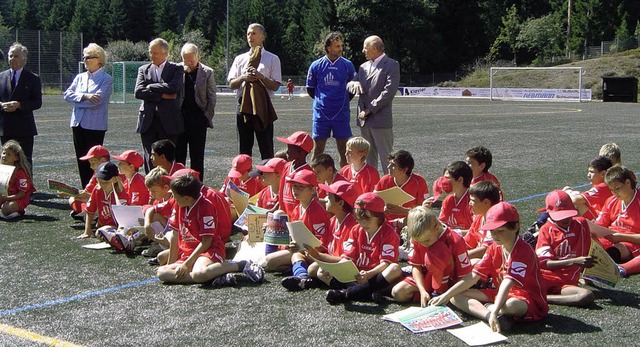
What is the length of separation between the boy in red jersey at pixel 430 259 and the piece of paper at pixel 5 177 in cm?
542

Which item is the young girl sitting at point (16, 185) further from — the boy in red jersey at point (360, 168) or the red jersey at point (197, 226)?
the boy in red jersey at point (360, 168)

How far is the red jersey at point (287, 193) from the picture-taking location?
6782 millimetres

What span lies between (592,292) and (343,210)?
77.7 inches

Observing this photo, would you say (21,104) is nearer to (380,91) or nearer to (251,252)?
(380,91)

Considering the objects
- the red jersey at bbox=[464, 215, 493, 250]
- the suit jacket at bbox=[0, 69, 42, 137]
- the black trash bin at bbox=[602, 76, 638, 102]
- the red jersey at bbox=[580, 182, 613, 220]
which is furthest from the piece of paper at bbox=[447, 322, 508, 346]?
the black trash bin at bbox=[602, 76, 638, 102]

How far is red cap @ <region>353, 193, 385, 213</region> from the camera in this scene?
535 cm

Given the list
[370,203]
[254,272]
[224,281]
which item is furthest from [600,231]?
[224,281]

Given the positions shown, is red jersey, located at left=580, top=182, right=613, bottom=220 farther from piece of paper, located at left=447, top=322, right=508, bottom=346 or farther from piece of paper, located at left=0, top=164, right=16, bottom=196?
piece of paper, located at left=0, top=164, right=16, bottom=196

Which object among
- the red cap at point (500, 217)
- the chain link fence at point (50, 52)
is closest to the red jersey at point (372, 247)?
the red cap at point (500, 217)

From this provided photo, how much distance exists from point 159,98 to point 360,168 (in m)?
2.71

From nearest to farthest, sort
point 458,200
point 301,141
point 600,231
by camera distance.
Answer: point 600,231
point 458,200
point 301,141

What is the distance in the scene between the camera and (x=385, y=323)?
486cm

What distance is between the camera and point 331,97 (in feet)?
30.3

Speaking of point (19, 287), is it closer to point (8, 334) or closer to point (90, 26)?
point (8, 334)
